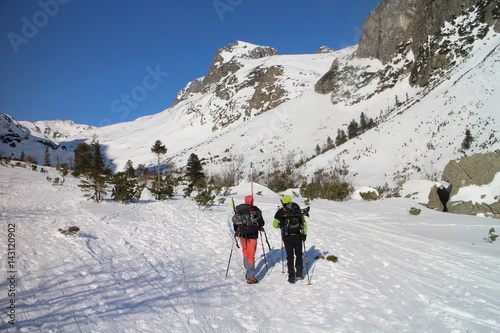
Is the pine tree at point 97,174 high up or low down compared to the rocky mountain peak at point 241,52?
down

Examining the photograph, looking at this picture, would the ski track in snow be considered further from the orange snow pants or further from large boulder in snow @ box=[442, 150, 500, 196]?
large boulder in snow @ box=[442, 150, 500, 196]

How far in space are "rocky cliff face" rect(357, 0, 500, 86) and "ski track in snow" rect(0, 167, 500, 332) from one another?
168 ft

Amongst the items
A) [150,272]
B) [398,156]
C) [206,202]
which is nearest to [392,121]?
[398,156]

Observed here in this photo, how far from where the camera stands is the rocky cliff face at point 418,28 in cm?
4731

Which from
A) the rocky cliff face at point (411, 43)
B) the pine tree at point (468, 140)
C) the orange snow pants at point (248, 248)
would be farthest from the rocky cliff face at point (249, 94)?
the orange snow pants at point (248, 248)

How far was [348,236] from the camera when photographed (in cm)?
924

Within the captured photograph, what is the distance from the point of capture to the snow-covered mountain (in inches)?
1126

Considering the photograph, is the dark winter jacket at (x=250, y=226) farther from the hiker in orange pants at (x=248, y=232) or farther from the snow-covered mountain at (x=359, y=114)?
the snow-covered mountain at (x=359, y=114)

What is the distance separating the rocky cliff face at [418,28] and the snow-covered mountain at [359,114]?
570mm

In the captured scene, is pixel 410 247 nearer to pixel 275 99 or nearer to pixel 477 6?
pixel 477 6

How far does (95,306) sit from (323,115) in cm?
6648

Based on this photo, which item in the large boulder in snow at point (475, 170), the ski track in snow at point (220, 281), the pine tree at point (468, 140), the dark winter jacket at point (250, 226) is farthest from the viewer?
the pine tree at point (468, 140)

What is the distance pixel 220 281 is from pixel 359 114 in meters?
60.4

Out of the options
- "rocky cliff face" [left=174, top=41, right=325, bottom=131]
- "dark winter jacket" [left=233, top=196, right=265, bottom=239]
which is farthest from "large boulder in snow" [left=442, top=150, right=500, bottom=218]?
"rocky cliff face" [left=174, top=41, right=325, bottom=131]
